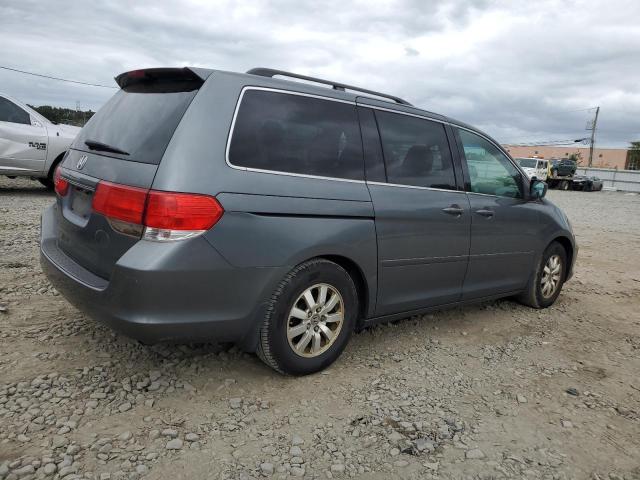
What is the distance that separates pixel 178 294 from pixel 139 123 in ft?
3.41

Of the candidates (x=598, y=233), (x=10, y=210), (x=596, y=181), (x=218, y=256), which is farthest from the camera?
(x=596, y=181)

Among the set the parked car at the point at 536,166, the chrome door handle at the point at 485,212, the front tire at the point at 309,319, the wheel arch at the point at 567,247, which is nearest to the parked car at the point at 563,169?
the parked car at the point at 536,166

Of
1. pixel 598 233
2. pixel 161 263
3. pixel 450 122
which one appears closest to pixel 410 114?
pixel 450 122

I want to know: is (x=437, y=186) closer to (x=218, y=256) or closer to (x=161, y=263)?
(x=218, y=256)

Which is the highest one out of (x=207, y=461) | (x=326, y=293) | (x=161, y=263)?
(x=161, y=263)

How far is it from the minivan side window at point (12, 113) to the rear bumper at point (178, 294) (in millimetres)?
7588

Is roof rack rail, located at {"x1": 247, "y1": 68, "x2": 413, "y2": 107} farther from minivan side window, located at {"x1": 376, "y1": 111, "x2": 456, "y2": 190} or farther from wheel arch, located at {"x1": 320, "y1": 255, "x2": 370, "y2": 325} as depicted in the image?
wheel arch, located at {"x1": 320, "y1": 255, "x2": 370, "y2": 325}

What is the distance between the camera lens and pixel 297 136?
9.82ft

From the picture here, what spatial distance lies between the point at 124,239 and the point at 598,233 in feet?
35.2

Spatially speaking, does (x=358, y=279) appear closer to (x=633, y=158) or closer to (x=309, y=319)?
(x=309, y=319)

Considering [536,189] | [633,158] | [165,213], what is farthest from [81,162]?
[633,158]

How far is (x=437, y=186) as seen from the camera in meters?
3.76

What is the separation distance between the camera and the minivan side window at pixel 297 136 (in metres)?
2.78

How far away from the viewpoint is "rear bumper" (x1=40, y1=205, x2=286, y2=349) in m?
2.47
